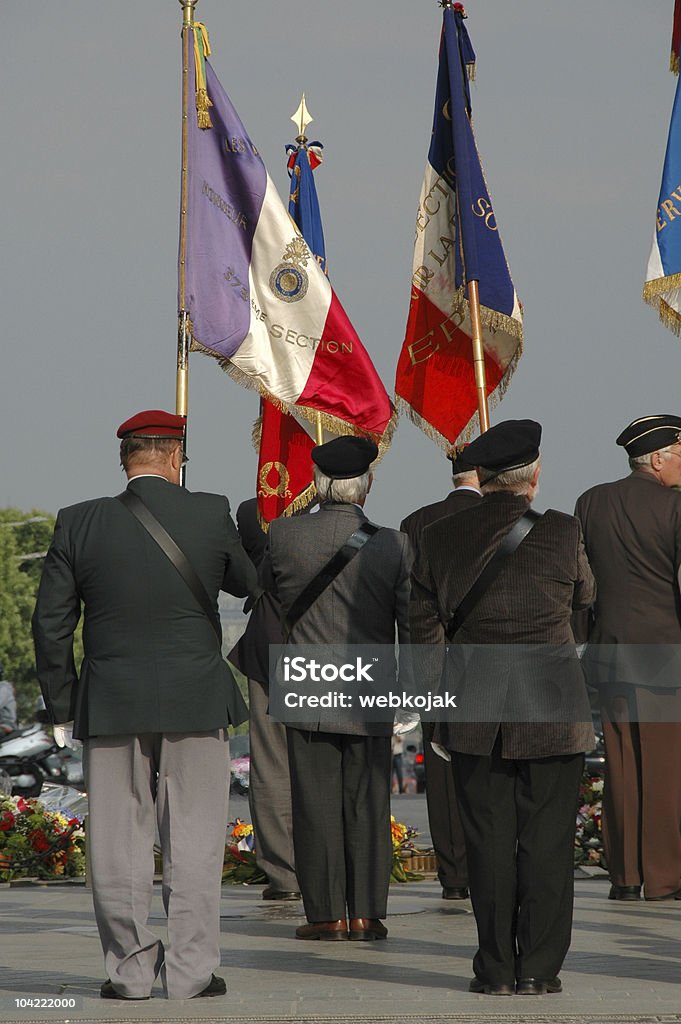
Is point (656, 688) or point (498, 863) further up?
point (656, 688)

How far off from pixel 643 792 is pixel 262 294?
4298 mm

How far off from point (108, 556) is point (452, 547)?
1.18m

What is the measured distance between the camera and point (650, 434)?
8.47 metres

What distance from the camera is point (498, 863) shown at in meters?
5.70

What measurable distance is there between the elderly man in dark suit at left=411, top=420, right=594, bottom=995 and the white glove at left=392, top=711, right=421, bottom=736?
4.30 feet

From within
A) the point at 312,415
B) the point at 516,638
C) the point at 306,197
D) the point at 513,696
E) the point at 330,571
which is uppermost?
the point at 306,197

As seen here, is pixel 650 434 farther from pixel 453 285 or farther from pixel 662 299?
pixel 453 285

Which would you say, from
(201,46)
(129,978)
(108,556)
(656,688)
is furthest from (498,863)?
(201,46)

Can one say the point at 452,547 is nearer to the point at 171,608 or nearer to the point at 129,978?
the point at 171,608

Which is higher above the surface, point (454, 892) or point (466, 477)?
point (466, 477)

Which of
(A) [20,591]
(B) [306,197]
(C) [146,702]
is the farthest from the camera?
(A) [20,591]

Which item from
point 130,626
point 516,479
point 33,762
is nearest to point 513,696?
point 516,479

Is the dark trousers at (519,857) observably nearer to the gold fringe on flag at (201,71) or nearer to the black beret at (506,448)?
the black beret at (506,448)

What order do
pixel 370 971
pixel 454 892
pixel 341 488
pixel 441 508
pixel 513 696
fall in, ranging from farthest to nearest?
pixel 454 892, pixel 441 508, pixel 341 488, pixel 370 971, pixel 513 696
